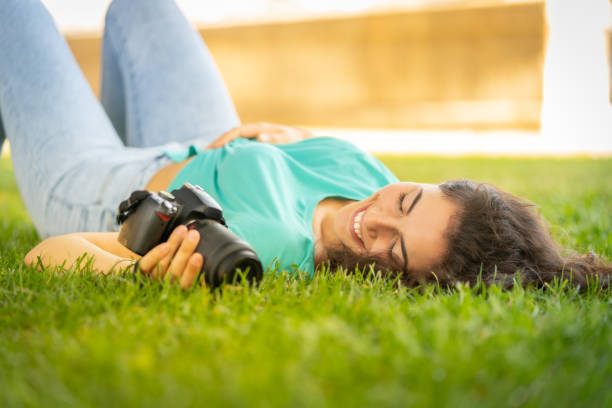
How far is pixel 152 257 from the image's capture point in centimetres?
112

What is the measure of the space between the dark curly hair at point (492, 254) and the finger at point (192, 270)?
1.53 feet

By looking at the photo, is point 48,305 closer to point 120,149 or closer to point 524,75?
point 120,149

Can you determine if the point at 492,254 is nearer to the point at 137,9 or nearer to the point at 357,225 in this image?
the point at 357,225

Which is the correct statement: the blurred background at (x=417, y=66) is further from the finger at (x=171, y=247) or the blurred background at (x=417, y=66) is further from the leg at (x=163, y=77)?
the finger at (x=171, y=247)

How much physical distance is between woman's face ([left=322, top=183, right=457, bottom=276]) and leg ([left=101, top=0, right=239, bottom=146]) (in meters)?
1.00

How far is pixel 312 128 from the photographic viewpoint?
34.5 ft

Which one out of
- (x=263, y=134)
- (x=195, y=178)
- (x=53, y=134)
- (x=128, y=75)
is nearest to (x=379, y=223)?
(x=195, y=178)

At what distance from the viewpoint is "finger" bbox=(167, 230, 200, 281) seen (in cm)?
108

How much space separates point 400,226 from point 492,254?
25cm

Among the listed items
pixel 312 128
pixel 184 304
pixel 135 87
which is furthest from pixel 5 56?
pixel 312 128

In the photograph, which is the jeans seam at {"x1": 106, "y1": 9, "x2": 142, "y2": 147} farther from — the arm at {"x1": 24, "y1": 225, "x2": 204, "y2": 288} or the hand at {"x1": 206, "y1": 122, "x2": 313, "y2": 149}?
the arm at {"x1": 24, "y1": 225, "x2": 204, "y2": 288}

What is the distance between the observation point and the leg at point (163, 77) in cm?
227

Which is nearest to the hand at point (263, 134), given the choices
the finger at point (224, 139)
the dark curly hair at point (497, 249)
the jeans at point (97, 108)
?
the finger at point (224, 139)

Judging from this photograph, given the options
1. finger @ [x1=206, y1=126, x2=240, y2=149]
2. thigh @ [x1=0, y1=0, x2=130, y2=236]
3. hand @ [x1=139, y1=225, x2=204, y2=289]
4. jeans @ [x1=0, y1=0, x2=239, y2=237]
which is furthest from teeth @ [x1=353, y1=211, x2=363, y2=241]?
thigh @ [x1=0, y1=0, x2=130, y2=236]
